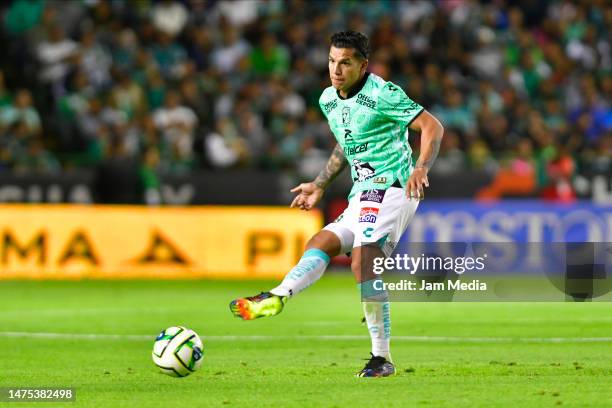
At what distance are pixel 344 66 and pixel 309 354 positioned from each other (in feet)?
9.33

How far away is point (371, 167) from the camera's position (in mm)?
9125

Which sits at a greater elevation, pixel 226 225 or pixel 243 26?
pixel 243 26

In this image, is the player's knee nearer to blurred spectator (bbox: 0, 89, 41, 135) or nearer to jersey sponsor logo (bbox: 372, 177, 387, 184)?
jersey sponsor logo (bbox: 372, 177, 387, 184)

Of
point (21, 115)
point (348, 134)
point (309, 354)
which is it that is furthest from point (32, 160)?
point (348, 134)

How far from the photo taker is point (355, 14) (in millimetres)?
25266

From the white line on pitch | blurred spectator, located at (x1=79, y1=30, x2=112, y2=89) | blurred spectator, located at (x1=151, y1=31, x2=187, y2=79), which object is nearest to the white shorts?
the white line on pitch

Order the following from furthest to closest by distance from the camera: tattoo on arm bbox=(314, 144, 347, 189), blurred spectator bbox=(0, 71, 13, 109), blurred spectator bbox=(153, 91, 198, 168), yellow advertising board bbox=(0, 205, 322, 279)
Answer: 1. blurred spectator bbox=(153, 91, 198, 168)
2. blurred spectator bbox=(0, 71, 13, 109)
3. yellow advertising board bbox=(0, 205, 322, 279)
4. tattoo on arm bbox=(314, 144, 347, 189)

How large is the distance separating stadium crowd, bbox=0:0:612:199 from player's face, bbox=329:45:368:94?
12.6m

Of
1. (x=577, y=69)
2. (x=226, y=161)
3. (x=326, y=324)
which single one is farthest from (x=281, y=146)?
(x=326, y=324)

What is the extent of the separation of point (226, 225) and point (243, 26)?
5.07 m

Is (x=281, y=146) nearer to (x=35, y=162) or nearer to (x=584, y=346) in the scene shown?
(x=35, y=162)

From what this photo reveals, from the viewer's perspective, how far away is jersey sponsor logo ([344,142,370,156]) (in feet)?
30.0

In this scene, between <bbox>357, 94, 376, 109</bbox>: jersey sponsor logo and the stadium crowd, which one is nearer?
<bbox>357, 94, 376, 109</bbox>: jersey sponsor logo

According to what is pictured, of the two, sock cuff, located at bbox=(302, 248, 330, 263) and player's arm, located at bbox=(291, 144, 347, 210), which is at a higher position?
player's arm, located at bbox=(291, 144, 347, 210)
